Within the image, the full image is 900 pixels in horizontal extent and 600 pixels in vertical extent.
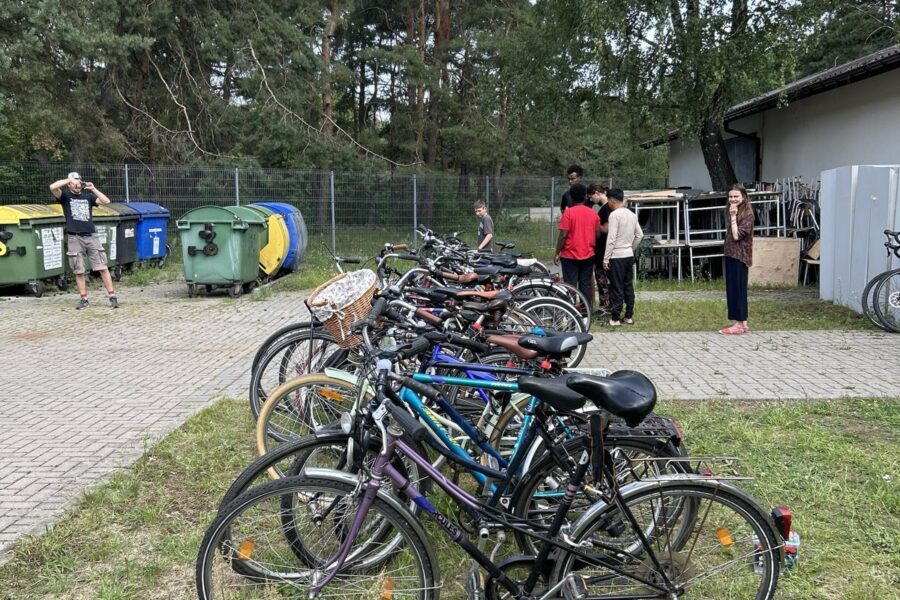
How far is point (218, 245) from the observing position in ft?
35.7

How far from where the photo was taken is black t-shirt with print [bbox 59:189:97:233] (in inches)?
403

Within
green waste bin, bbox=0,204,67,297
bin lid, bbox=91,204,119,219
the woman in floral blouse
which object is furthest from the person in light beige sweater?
bin lid, bbox=91,204,119,219

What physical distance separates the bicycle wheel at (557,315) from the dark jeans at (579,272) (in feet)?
7.00

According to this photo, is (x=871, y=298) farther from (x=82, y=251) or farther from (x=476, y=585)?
(x=82, y=251)

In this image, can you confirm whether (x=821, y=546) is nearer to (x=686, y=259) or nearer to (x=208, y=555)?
(x=208, y=555)

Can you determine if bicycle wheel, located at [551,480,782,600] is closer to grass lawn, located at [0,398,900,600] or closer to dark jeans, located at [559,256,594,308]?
grass lawn, located at [0,398,900,600]

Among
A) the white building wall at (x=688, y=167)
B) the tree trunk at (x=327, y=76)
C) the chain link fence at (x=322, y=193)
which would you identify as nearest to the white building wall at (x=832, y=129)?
the white building wall at (x=688, y=167)

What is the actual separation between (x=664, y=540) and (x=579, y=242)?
6.26 m

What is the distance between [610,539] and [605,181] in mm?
17964

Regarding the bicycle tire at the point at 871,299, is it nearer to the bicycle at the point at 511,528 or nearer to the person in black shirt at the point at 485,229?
the person in black shirt at the point at 485,229

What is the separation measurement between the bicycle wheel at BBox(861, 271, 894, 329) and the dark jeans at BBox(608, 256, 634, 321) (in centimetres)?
264

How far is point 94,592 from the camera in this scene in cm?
311

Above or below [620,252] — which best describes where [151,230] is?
above

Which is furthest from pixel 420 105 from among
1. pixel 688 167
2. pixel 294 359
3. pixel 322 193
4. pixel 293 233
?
pixel 294 359
